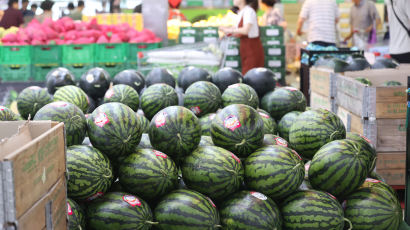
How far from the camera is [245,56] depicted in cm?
678

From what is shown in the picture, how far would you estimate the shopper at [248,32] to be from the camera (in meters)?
6.37

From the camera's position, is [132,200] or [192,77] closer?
[132,200]

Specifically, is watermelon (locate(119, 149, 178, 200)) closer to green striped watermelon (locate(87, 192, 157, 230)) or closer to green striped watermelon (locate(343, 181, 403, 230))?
green striped watermelon (locate(87, 192, 157, 230))

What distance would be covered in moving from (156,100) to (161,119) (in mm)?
806

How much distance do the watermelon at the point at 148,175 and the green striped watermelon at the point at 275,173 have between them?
326 millimetres

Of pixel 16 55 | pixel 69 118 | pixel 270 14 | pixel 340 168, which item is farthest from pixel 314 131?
pixel 270 14

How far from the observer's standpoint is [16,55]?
6289 mm

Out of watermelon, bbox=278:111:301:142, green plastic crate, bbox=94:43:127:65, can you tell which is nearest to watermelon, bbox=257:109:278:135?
watermelon, bbox=278:111:301:142

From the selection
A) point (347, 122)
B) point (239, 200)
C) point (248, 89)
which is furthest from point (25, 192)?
point (347, 122)

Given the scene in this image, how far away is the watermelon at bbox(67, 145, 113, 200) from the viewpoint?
5.82 ft

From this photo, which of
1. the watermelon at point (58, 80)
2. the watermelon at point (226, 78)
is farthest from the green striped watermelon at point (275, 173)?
the watermelon at point (58, 80)

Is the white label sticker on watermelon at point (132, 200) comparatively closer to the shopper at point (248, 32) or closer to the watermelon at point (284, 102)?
the watermelon at point (284, 102)

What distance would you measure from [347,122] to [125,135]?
9.49 feet

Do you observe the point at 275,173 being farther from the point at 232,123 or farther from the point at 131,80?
the point at 131,80
